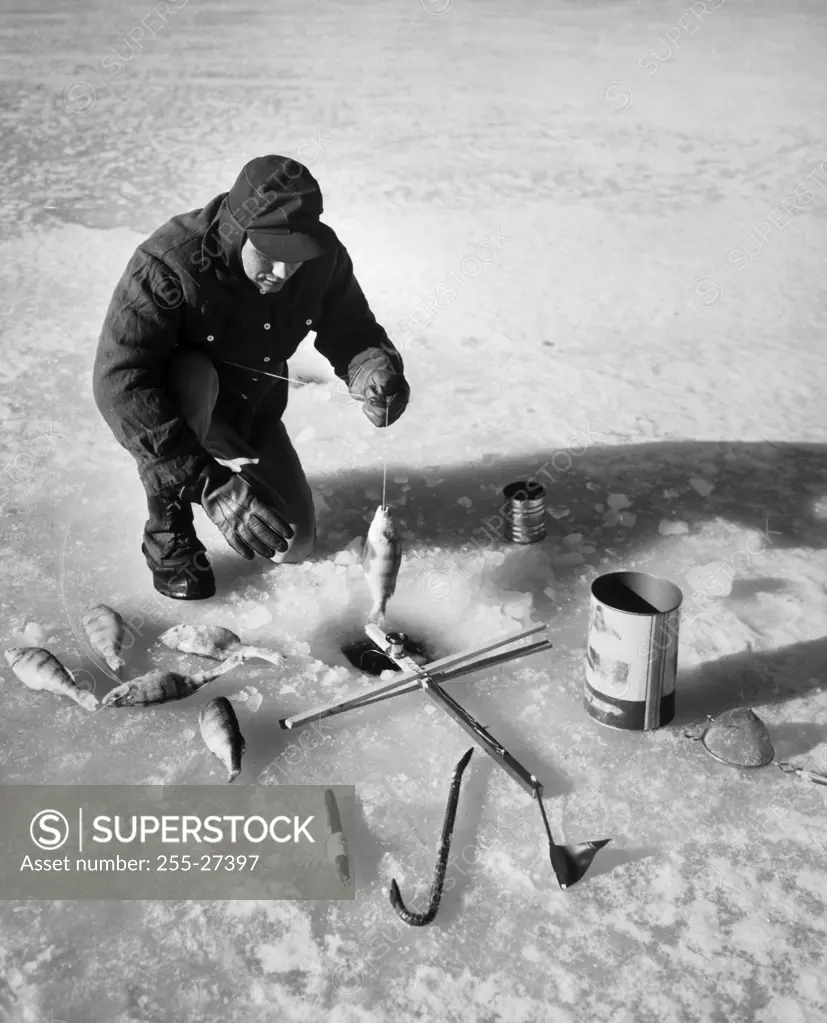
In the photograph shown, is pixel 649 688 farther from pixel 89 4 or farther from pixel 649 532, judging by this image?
pixel 89 4

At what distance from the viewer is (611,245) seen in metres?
5.06

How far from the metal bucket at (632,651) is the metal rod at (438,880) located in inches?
14.9

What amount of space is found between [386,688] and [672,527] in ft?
3.80

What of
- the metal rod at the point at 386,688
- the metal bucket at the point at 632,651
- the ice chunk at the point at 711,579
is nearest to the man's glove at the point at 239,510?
the metal rod at the point at 386,688

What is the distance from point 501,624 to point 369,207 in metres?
3.29

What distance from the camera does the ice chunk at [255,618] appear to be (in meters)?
2.59

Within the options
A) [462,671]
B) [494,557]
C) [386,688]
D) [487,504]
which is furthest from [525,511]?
[386,688]

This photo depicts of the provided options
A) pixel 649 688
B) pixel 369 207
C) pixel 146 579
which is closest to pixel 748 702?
pixel 649 688

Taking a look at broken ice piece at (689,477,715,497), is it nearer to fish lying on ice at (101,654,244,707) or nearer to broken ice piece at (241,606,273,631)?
broken ice piece at (241,606,273,631)

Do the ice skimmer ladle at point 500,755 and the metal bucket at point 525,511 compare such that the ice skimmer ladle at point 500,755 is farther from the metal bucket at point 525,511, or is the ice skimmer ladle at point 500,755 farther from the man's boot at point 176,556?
the metal bucket at point 525,511

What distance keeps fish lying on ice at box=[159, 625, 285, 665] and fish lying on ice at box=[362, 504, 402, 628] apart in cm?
28

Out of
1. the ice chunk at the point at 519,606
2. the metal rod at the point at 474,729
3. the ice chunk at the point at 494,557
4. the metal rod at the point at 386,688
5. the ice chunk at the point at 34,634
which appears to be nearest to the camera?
the metal rod at the point at 474,729

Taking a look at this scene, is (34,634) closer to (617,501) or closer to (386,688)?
(386,688)

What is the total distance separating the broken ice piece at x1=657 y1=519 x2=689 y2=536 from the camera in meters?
2.99
